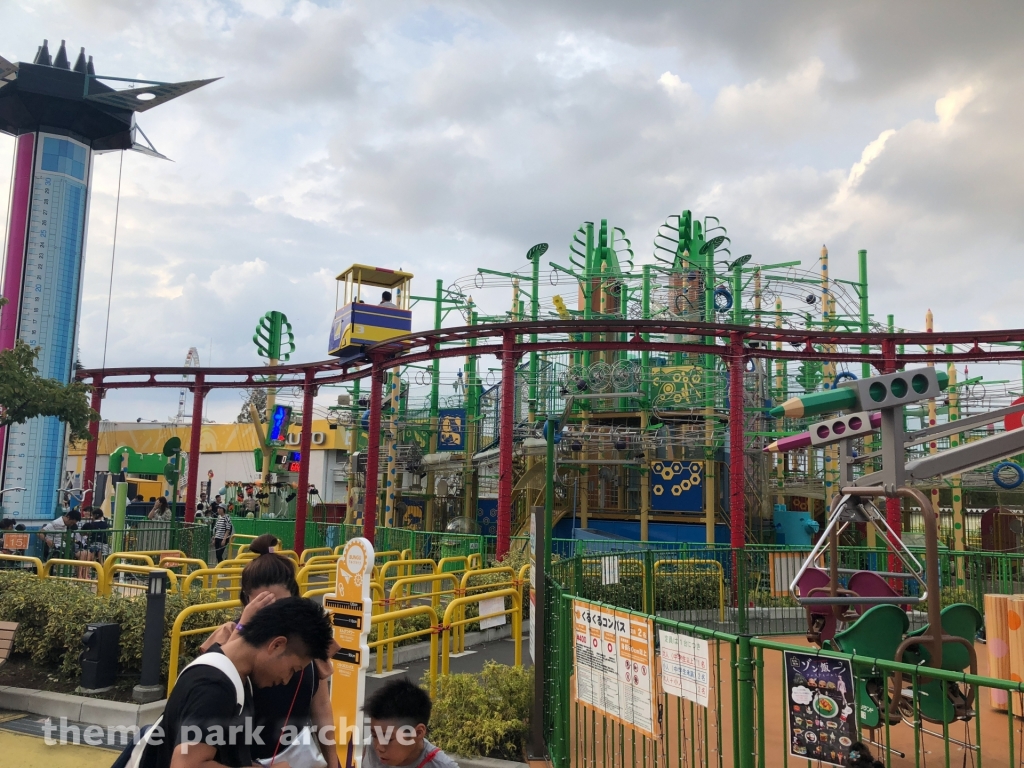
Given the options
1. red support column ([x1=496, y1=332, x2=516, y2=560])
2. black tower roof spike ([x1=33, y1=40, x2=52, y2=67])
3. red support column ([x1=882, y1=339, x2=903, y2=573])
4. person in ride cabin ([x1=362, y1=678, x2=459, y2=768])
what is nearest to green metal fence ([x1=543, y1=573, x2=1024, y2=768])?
person in ride cabin ([x1=362, y1=678, x2=459, y2=768])

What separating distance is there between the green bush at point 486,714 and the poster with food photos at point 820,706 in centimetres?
330

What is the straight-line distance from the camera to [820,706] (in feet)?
12.8

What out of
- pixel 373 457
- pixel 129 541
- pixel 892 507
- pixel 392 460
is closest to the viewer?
pixel 892 507

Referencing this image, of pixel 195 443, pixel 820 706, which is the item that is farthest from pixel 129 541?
pixel 820 706

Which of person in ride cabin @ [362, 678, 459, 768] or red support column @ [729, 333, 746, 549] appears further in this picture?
red support column @ [729, 333, 746, 549]

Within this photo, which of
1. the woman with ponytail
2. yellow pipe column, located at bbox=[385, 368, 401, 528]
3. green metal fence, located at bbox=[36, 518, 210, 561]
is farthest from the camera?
yellow pipe column, located at bbox=[385, 368, 401, 528]

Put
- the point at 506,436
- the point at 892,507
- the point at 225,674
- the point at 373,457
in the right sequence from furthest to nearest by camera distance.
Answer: the point at 373,457
the point at 506,436
the point at 892,507
the point at 225,674

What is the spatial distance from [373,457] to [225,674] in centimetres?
1860

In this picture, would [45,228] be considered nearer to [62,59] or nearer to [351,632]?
[62,59]

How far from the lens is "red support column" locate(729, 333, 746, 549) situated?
17.7 meters

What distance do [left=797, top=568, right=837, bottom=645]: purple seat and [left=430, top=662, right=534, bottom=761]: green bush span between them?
3.01m

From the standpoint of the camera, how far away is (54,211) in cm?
2823

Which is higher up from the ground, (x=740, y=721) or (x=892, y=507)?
(x=892, y=507)

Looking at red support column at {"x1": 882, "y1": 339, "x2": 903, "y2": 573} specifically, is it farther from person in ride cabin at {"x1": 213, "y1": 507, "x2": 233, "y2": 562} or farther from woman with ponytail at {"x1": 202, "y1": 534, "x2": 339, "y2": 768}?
person in ride cabin at {"x1": 213, "y1": 507, "x2": 233, "y2": 562}
